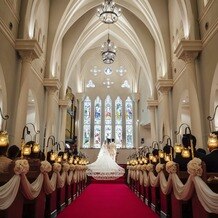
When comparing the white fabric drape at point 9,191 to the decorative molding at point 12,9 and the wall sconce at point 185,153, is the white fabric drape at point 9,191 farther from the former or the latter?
the decorative molding at point 12,9

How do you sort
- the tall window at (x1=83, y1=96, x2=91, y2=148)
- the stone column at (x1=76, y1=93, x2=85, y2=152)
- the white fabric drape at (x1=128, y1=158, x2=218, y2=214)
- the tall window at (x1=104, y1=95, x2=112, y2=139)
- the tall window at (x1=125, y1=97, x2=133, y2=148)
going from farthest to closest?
1. the tall window at (x1=104, y1=95, x2=112, y2=139)
2. the tall window at (x1=83, y1=96, x2=91, y2=148)
3. the tall window at (x1=125, y1=97, x2=133, y2=148)
4. the stone column at (x1=76, y1=93, x2=85, y2=152)
5. the white fabric drape at (x1=128, y1=158, x2=218, y2=214)

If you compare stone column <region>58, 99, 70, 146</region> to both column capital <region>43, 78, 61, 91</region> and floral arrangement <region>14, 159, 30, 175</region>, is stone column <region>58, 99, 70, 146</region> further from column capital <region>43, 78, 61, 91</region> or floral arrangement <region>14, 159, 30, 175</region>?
floral arrangement <region>14, 159, 30, 175</region>

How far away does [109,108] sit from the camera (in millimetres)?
30344

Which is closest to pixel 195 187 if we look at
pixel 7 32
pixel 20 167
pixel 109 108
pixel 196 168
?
pixel 196 168

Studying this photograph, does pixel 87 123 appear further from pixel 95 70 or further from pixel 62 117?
pixel 62 117

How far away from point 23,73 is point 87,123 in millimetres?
18672

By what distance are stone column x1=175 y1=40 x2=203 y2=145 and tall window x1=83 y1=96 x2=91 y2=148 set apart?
19246 millimetres

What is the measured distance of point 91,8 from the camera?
19469mm

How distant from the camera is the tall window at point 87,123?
1146 inches

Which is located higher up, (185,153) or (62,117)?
(62,117)

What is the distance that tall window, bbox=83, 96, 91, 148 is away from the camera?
95.5 ft

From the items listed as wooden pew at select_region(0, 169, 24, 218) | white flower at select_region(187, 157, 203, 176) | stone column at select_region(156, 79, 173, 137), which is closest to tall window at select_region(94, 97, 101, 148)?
stone column at select_region(156, 79, 173, 137)

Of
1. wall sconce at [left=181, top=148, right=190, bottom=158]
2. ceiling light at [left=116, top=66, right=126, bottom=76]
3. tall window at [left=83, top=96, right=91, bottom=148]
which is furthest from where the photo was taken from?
ceiling light at [left=116, top=66, right=126, bottom=76]


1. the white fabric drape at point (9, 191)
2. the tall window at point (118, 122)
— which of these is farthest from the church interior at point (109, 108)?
the tall window at point (118, 122)
